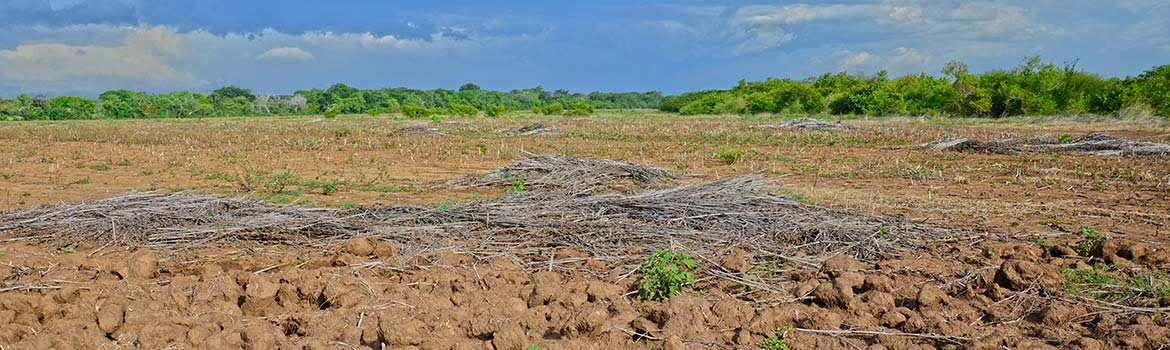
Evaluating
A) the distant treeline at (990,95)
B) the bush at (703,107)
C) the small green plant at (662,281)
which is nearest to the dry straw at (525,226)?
the small green plant at (662,281)

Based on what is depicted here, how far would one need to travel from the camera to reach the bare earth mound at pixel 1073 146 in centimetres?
1487

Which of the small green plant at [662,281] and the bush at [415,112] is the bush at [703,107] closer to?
the bush at [415,112]

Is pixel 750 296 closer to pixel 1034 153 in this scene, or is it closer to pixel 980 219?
pixel 980 219

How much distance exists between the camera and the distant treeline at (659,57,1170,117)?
107 ft

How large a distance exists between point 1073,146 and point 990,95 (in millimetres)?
25111

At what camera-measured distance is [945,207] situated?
902 centimetres

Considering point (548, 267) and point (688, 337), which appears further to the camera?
point (548, 267)

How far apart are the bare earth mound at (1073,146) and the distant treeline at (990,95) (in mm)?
14755

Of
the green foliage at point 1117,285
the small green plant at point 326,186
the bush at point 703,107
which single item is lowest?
the bush at point 703,107

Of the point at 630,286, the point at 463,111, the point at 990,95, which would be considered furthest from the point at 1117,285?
the point at 463,111

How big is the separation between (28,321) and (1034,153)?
16.7 meters

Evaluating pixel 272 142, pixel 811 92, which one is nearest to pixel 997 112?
pixel 811 92

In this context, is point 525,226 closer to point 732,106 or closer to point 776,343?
point 776,343

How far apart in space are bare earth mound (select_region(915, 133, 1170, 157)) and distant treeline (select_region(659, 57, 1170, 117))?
14755 millimetres
